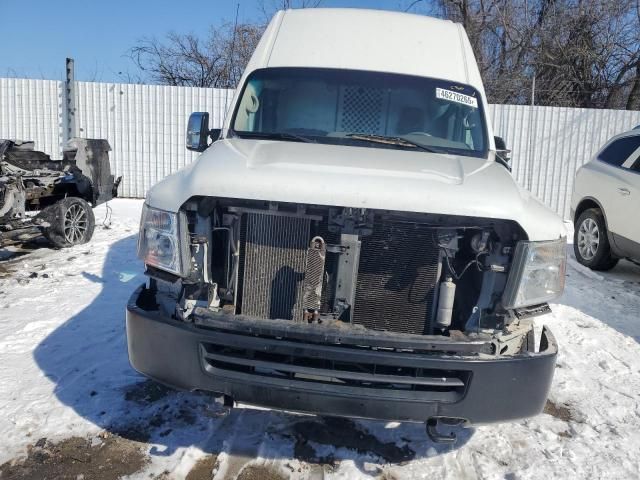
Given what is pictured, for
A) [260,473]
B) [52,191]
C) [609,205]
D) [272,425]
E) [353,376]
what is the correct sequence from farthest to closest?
[52,191] < [609,205] < [272,425] < [260,473] < [353,376]

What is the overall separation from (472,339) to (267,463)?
1334 mm

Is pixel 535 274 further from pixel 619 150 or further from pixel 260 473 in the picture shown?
pixel 619 150

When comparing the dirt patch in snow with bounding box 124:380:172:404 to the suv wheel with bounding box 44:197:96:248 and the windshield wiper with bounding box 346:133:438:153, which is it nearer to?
the windshield wiper with bounding box 346:133:438:153

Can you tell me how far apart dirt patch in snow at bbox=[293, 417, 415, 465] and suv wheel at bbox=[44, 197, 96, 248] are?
212 inches

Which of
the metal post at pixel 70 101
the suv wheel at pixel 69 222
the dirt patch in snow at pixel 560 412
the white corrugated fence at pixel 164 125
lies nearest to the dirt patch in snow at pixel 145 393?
the dirt patch in snow at pixel 560 412

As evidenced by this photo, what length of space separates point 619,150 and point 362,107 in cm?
492

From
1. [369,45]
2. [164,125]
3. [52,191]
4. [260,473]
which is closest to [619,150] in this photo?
[369,45]

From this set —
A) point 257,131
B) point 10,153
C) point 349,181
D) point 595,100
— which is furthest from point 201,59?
point 349,181

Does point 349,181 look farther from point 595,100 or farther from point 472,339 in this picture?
point 595,100

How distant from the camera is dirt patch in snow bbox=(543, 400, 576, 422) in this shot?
3427 millimetres

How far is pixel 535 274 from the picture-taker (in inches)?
97.3

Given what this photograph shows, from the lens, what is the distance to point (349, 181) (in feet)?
7.86

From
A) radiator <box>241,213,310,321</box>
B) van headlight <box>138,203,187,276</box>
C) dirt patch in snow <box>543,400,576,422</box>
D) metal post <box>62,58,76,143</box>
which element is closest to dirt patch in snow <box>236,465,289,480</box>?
radiator <box>241,213,310,321</box>

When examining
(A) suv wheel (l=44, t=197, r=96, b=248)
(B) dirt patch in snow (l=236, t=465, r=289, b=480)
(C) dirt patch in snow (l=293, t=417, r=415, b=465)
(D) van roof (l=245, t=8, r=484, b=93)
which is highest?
(D) van roof (l=245, t=8, r=484, b=93)
